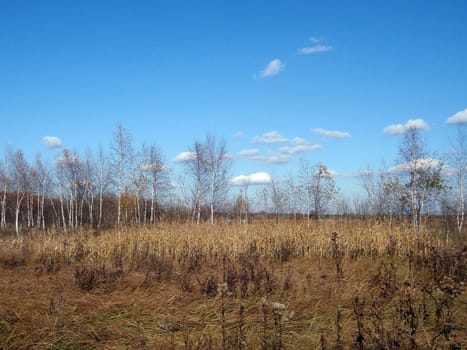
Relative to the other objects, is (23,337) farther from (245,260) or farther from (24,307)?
(245,260)

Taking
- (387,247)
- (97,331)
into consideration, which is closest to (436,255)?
(387,247)

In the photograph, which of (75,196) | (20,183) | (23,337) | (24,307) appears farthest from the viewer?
(75,196)

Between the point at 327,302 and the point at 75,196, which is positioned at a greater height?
the point at 75,196

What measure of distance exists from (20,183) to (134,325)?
97.2 feet

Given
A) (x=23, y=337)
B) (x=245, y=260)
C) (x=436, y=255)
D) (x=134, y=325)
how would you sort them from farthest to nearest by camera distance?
(x=245, y=260), (x=436, y=255), (x=134, y=325), (x=23, y=337)

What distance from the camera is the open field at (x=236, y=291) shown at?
378cm

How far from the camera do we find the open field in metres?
3.78

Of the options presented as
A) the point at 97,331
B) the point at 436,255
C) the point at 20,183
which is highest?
the point at 20,183

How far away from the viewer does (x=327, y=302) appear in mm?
5395

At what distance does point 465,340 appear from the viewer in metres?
3.49

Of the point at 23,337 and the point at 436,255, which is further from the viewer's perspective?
the point at 436,255

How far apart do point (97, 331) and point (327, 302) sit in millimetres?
3347

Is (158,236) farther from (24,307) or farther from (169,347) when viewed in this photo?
(169,347)

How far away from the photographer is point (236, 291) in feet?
19.1
